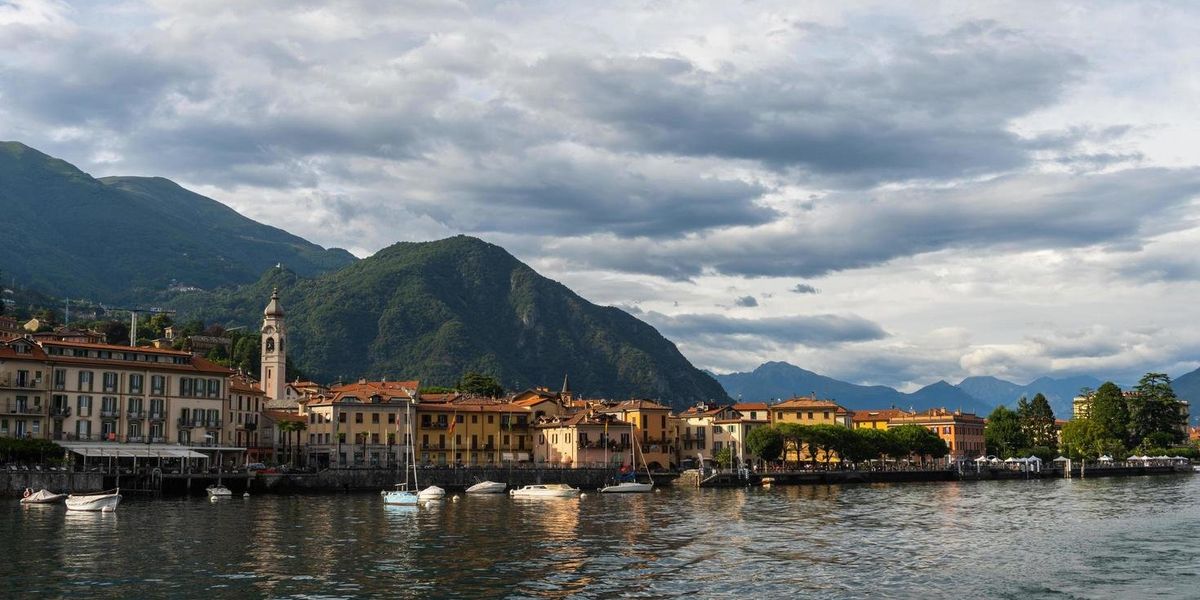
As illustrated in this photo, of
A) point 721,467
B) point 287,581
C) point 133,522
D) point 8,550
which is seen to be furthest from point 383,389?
point 287,581

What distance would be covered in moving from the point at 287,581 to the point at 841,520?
4539 centimetres

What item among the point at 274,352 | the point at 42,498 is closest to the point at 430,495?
the point at 42,498

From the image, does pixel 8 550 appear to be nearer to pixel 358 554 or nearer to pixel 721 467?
pixel 358 554

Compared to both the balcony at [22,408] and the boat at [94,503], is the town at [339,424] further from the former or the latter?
the boat at [94,503]

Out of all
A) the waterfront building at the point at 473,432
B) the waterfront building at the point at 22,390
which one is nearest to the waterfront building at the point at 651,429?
the waterfront building at the point at 473,432

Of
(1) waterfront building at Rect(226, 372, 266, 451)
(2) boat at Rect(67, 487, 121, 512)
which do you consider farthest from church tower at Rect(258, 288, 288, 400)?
(2) boat at Rect(67, 487, 121, 512)

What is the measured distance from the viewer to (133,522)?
76750 mm

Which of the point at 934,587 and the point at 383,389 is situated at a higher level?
the point at 383,389

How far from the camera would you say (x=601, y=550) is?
61.3 metres

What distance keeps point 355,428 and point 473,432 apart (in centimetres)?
1669

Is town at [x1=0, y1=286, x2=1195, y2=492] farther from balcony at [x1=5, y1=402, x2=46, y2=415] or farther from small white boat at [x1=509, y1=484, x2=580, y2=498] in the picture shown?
small white boat at [x1=509, y1=484, x2=580, y2=498]

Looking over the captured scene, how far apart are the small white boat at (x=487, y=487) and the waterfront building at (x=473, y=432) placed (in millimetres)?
18636

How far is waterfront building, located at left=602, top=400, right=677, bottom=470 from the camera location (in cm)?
16700

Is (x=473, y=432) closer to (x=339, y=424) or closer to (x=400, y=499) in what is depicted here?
(x=339, y=424)
